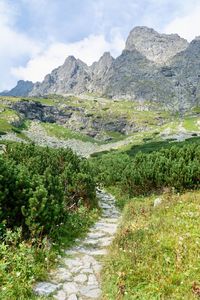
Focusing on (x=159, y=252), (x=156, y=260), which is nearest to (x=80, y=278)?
(x=156, y=260)

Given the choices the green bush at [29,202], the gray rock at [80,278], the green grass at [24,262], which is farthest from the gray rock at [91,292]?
the green bush at [29,202]

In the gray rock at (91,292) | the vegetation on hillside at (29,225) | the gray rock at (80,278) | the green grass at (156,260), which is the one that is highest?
the vegetation on hillside at (29,225)

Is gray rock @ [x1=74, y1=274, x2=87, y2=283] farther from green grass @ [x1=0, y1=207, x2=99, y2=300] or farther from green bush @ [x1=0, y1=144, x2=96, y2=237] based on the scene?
green bush @ [x1=0, y1=144, x2=96, y2=237]

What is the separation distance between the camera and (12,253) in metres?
8.55

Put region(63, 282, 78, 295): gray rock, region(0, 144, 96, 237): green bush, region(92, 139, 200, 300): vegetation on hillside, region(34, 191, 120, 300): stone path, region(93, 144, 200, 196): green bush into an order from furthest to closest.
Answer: region(93, 144, 200, 196): green bush, region(0, 144, 96, 237): green bush, region(63, 282, 78, 295): gray rock, region(34, 191, 120, 300): stone path, region(92, 139, 200, 300): vegetation on hillside

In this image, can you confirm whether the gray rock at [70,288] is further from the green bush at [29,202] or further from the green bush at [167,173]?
the green bush at [167,173]

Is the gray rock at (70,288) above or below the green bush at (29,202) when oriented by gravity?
below

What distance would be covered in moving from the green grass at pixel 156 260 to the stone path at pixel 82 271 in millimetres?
381

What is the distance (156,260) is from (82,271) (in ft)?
7.10

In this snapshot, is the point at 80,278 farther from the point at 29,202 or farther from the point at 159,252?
the point at 29,202

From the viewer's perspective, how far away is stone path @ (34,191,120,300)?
26.7 ft

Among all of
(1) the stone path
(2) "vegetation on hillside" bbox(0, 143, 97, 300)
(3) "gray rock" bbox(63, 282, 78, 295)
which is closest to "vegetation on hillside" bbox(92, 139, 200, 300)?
(1) the stone path

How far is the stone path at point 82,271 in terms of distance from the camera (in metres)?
8.12

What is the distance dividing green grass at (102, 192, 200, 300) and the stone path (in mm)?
381
